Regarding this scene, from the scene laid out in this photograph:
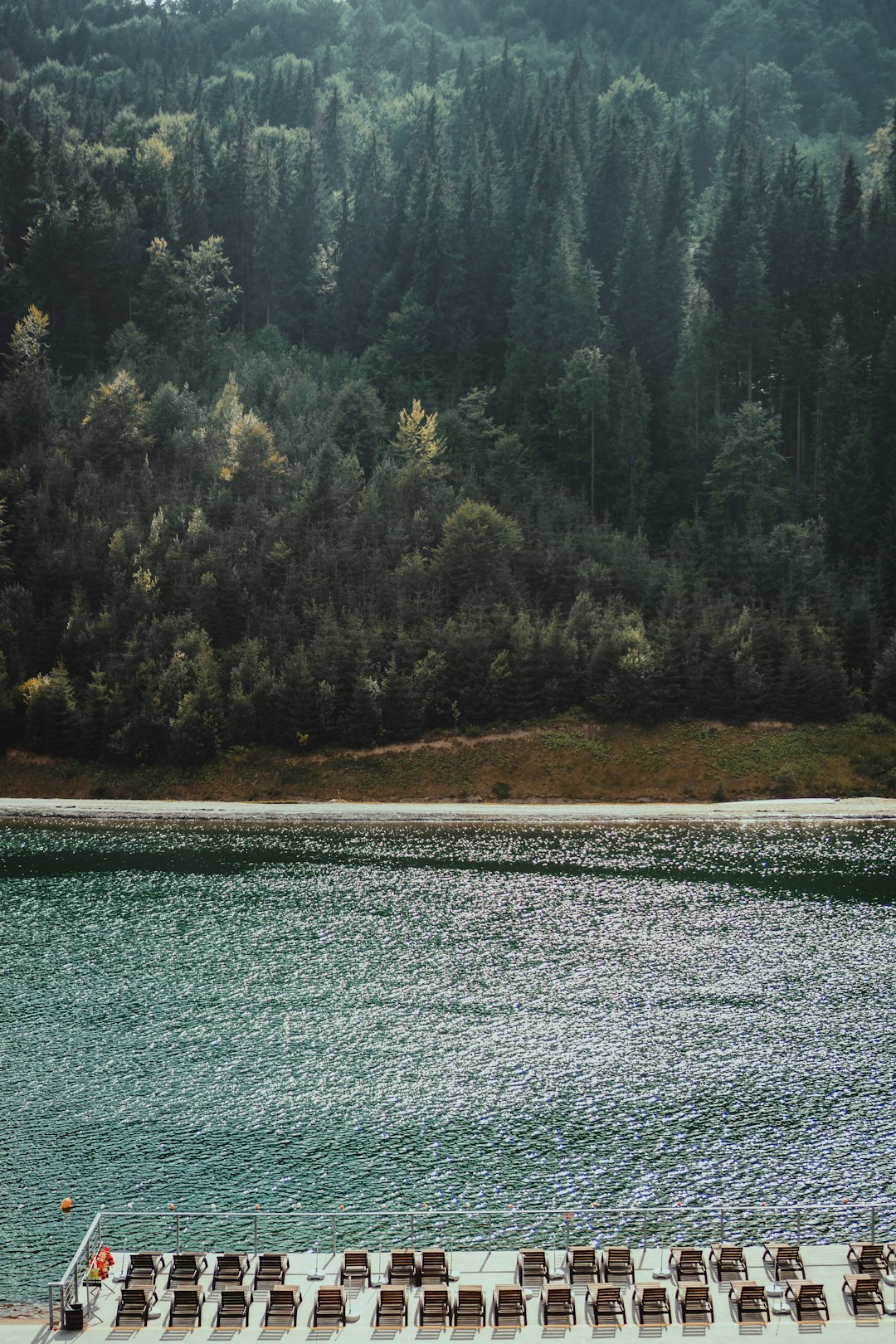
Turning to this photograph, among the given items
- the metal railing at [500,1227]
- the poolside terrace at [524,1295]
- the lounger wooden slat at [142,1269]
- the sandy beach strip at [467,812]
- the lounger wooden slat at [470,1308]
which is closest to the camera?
the poolside terrace at [524,1295]

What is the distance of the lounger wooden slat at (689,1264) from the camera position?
32906 millimetres

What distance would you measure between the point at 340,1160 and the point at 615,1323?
534 inches

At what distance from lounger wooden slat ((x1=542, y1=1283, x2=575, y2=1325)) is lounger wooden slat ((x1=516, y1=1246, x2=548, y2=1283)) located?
3.82 feet

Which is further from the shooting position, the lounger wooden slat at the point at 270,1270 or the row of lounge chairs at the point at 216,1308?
the lounger wooden slat at the point at 270,1270

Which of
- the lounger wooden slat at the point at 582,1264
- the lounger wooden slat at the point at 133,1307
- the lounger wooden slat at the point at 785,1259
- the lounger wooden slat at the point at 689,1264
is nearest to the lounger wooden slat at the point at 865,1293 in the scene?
the lounger wooden slat at the point at 785,1259

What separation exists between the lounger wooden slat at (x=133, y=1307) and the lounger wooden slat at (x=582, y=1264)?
34.0ft

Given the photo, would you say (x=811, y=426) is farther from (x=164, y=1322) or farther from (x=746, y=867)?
(x=164, y=1322)

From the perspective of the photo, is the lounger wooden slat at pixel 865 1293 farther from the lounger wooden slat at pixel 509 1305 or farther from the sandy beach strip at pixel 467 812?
the sandy beach strip at pixel 467 812

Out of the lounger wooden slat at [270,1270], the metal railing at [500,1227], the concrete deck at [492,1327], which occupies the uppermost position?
the lounger wooden slat at [270,1270]

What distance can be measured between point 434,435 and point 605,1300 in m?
116

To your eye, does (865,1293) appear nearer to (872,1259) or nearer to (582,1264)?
(872,1259)

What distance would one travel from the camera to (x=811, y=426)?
144 metres

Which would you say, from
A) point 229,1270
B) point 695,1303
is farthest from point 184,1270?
point 695,1303

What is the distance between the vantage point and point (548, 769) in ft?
354
